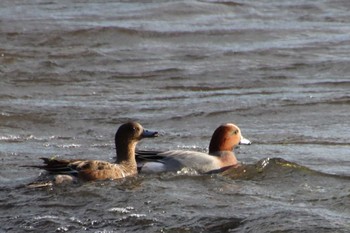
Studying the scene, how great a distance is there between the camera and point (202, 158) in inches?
399

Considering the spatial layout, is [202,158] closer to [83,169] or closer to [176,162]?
[176,162]

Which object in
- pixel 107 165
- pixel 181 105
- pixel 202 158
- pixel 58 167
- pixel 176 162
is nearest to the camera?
pixel 58 167

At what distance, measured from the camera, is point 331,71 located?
16.2 metres

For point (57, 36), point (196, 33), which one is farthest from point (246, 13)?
point (57, 36)

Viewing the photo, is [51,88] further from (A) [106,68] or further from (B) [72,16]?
(B) [72,16]

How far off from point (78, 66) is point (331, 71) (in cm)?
350

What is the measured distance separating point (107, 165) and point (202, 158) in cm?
85

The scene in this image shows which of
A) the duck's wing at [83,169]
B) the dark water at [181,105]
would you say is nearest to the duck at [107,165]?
the duck's wing at [83,169]

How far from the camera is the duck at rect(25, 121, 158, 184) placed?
9.56 meters

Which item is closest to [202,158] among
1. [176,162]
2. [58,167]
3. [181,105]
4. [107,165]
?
[176,162]

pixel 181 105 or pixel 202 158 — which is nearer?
pixel 202 158

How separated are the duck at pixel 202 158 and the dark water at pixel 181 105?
123 millimetres

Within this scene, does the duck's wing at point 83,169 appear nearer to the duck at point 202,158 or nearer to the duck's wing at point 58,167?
the duck's wing at point 58,167

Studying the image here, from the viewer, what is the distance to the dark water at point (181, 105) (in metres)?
8.63
